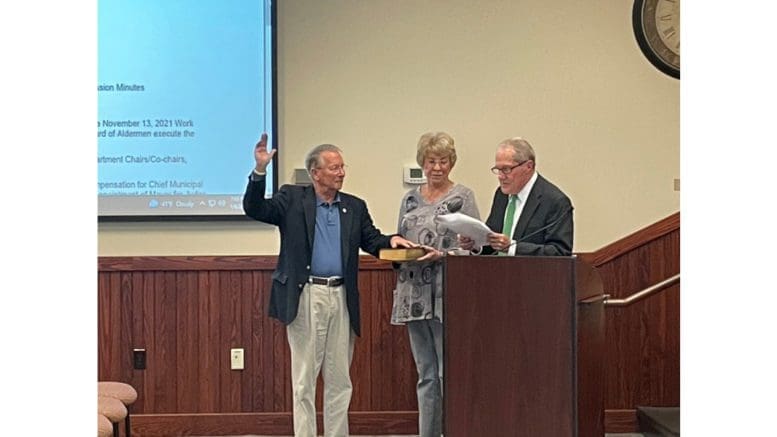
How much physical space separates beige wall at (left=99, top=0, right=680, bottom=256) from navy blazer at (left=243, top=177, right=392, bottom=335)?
2.79 ft

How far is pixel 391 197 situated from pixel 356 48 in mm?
772

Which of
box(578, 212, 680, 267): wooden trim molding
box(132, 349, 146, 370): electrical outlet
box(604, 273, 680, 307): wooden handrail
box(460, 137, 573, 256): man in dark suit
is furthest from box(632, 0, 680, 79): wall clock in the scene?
box(132, 349, 146, 370): electrical outlet

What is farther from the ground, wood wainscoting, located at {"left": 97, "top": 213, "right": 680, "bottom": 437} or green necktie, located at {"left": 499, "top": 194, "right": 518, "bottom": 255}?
green necktie, located at {"left": 499, "top": 194, "right": 518, "bottom": 255}

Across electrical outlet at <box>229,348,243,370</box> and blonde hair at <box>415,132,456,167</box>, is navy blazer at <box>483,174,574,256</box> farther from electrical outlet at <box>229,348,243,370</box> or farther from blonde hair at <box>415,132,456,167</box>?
electrical outlet at <box>229,348,243,370</box>

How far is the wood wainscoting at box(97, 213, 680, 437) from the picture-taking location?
4.78 meters

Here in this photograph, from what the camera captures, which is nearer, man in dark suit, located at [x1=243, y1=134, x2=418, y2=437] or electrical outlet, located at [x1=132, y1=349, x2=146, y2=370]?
man in dark suit, located at [x1=243, y1=134, x2=418, y2=437]

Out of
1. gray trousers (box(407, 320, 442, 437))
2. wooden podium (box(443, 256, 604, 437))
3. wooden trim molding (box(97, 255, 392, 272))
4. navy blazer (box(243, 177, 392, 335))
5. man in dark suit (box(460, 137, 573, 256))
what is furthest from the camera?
wooden trim molding (box(97, 255, 392, 272))

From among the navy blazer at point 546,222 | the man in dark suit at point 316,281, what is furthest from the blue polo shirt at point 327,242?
the navy blazer at point 546,222

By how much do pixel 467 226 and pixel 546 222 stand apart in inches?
15.8

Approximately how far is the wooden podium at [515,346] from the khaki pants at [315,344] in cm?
86

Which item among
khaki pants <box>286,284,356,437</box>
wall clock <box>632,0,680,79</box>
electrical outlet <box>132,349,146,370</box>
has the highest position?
wall clock <box>632,0,680,79</box>

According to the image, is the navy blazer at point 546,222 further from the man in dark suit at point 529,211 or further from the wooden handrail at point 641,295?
the wooden handrail at point 641,295
